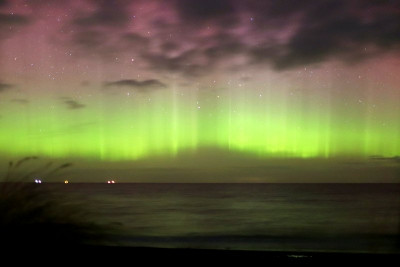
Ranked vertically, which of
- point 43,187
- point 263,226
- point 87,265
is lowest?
point 263,226

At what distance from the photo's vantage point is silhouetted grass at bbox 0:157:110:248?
6129 millimetres

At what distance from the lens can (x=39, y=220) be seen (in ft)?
21.8

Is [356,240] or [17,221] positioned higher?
[17,221]

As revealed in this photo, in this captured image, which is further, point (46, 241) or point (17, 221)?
point (17, 221)

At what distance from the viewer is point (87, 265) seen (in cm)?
532

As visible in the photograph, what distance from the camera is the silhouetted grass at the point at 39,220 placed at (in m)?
6.13

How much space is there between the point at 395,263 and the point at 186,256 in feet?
7.76

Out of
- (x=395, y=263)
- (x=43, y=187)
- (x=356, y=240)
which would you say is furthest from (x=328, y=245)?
(x=43, y=187)

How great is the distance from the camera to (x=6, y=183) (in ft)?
24.1

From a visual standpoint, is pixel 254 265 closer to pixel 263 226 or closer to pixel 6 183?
pixel 6 183

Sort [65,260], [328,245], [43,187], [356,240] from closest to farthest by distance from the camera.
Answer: [65,260]
[43,187]
[328,245]
[356,240]

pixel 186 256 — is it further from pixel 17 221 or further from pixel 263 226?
pixel 263 226

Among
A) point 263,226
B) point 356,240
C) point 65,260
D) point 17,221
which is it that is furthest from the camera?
point 263,226

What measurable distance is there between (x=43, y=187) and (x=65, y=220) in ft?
2.60
